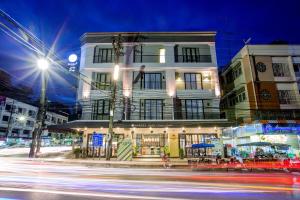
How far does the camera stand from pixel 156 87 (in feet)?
92.6

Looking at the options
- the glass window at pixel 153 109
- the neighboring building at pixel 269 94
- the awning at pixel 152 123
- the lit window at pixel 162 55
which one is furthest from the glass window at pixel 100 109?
the neighboring building at pixel 269 94

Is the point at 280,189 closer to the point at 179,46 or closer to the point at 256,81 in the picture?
the point at 256,81

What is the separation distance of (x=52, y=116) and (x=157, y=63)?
67.9m

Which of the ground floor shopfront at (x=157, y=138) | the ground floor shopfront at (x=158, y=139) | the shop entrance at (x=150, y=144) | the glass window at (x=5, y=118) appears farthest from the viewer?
the glass window at (x=5, y=118)

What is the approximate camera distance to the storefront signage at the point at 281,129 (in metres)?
25.2

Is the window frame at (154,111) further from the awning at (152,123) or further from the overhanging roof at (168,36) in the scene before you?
the overhanging roof at (168,36)

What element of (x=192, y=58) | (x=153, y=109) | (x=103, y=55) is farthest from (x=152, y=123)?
(x=103, y=55)

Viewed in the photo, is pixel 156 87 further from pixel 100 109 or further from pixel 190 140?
pixel 190 140

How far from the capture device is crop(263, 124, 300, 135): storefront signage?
2525cm

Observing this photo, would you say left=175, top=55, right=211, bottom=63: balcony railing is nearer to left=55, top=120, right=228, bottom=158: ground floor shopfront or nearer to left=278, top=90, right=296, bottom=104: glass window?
left=55, top=120, right=228, bottom=158: ground floor shopfront

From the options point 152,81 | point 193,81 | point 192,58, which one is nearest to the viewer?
point 152,81

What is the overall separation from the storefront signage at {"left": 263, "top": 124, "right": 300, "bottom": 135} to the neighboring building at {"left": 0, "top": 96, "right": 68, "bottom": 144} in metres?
58.0

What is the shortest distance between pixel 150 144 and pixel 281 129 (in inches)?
668

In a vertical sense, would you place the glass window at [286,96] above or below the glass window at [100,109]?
above
